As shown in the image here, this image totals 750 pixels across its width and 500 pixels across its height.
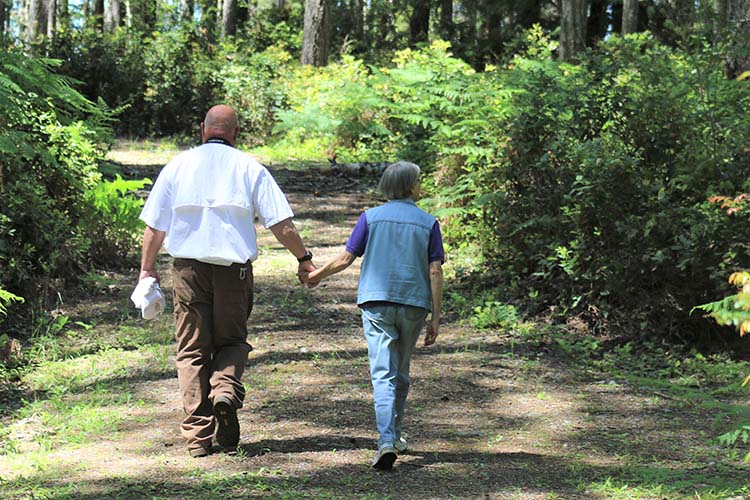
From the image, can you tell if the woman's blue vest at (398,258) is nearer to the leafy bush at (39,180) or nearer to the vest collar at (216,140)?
the vest collar at (216,140)

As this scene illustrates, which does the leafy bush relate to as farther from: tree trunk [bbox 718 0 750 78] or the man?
tree trunk [bbox 718 0 750 78]

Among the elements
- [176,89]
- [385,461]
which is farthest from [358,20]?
[385,461]

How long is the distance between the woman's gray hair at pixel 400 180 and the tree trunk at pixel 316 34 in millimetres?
18821

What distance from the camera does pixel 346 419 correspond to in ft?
20.9

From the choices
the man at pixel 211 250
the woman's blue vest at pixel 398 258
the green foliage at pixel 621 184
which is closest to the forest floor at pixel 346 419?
the man at pixel 211 250

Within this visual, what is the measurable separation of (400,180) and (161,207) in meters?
1.45

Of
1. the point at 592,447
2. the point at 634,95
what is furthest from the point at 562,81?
the point at 592,447

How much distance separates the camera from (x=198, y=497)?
15.4 feet

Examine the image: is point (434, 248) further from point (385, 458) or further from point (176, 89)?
point (176, 89)

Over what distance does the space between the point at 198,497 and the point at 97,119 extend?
7.55m

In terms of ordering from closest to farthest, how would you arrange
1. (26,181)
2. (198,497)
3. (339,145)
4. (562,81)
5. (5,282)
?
(198,497)
(5,282)
(26,181)
(562,81)
(339,145)

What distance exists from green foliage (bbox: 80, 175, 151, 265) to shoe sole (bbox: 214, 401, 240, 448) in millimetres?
5201

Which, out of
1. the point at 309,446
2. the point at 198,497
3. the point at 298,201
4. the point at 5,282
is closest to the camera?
the point at 198,497

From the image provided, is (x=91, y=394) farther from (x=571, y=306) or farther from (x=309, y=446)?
(x=571, y=306)
